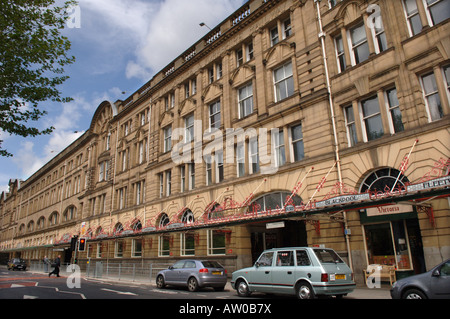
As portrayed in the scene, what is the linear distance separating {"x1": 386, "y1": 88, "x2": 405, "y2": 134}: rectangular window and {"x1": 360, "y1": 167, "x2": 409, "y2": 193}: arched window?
1.93 meters

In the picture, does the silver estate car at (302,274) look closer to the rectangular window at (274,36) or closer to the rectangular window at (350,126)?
the rectangular window at (350,126)

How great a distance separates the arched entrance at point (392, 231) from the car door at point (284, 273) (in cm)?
487

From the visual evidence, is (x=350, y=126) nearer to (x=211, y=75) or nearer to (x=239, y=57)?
(x=239, y=57)

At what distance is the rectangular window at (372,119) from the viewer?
16125 millimetres

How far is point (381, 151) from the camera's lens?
1530cm

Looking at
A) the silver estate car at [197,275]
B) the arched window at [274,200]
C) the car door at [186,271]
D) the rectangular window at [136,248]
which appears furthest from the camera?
the rectangular window at [136,248]

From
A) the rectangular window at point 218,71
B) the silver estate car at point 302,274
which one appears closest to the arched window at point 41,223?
the rectangular window at point 218,71

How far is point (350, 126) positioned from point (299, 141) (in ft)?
10.6

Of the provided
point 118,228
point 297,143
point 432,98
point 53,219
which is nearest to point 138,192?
point 118,228

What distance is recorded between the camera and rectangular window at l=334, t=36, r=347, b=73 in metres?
18.4

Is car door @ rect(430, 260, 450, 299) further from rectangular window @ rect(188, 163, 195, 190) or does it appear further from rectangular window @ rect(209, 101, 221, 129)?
rectangular window @ rect(188, 163, 195, 190)

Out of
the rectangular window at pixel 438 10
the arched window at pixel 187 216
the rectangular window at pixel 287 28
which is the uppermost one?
the rectangular window at pixel 287 28

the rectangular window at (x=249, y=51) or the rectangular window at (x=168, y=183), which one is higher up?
the rectangular window at (x=249, y=51)
